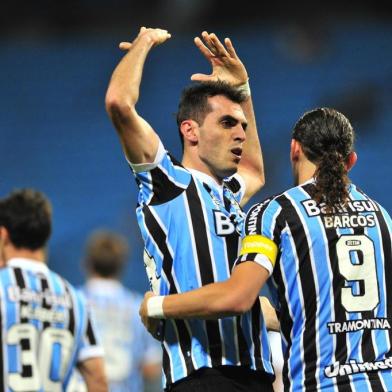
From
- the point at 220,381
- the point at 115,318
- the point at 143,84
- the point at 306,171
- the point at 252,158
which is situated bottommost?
the point at 220,381

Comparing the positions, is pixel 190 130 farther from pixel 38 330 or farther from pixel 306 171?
pixel 38 330

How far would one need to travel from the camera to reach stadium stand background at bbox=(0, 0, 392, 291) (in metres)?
15.4

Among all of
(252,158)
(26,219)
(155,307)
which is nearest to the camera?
(155,307)

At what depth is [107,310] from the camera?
8133 mm

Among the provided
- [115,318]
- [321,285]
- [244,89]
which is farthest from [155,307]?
[115,318]

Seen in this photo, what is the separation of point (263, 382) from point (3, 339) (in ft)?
4.23

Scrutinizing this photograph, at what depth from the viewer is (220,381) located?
4.40 metres

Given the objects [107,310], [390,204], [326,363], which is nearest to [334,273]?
[326,363]

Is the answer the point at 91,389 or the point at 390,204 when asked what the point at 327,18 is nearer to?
the point at 390,204

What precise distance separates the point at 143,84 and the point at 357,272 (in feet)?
42.9

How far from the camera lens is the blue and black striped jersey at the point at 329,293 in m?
4.12

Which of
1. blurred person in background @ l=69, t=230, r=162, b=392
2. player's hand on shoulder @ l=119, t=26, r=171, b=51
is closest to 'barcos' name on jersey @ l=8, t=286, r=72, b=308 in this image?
player's hand on shoulder @ l=119, t=26, r=171, b=51

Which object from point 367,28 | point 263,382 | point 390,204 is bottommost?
point 263,382

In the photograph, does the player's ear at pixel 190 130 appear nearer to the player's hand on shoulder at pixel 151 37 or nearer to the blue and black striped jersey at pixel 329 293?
the player's hand on shoulder at pixel 151 37
